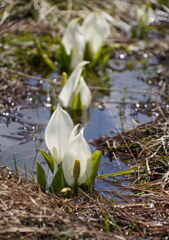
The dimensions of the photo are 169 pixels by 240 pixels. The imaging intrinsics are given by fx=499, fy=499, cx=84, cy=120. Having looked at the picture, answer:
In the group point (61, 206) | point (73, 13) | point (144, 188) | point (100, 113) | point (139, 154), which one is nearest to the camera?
point (61, 206)

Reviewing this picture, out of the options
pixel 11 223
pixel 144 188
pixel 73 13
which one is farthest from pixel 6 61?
pixel 11 223

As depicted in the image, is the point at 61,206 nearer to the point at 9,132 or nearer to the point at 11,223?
the point at 11,223

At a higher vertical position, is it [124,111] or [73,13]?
[73,13]

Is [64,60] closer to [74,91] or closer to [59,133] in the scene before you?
[74,91]

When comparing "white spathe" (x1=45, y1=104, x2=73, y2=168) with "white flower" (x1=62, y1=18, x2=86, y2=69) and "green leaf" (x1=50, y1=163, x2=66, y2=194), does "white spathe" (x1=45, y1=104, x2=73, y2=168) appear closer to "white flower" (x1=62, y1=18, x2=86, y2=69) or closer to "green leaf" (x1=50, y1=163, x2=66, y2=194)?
"green leaf" (x1=50, y1=163, x2=66, y2=194)

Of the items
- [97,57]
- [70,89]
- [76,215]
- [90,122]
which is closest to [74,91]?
[70,89]

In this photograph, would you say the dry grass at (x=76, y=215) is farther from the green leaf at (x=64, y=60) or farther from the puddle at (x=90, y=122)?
the green leaf at (x=64, y=60)

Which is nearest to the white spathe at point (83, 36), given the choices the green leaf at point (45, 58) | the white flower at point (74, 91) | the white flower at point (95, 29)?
the white flower at point (95, 29)
